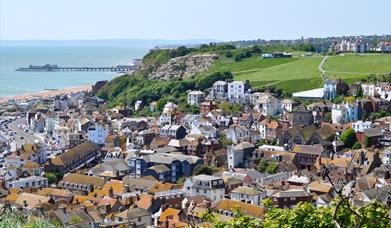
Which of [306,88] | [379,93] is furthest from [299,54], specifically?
[379,93]

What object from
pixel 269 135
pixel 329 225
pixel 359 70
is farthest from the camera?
pixel 359 70

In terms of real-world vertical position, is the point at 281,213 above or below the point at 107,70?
above

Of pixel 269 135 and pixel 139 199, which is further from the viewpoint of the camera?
pixel 269 135

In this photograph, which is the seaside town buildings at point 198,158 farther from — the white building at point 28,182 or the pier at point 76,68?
the pier at point 76,68

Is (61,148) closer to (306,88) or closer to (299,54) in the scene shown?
(306,88)

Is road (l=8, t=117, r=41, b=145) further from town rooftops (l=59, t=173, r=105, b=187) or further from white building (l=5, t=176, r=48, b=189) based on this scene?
town rooftops (l=59, t=173, r=105, b=187)

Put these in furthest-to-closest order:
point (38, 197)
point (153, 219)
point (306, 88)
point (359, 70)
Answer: point (359, 70) → point (306, 88) → point (38, 197) → point (153, 219)
